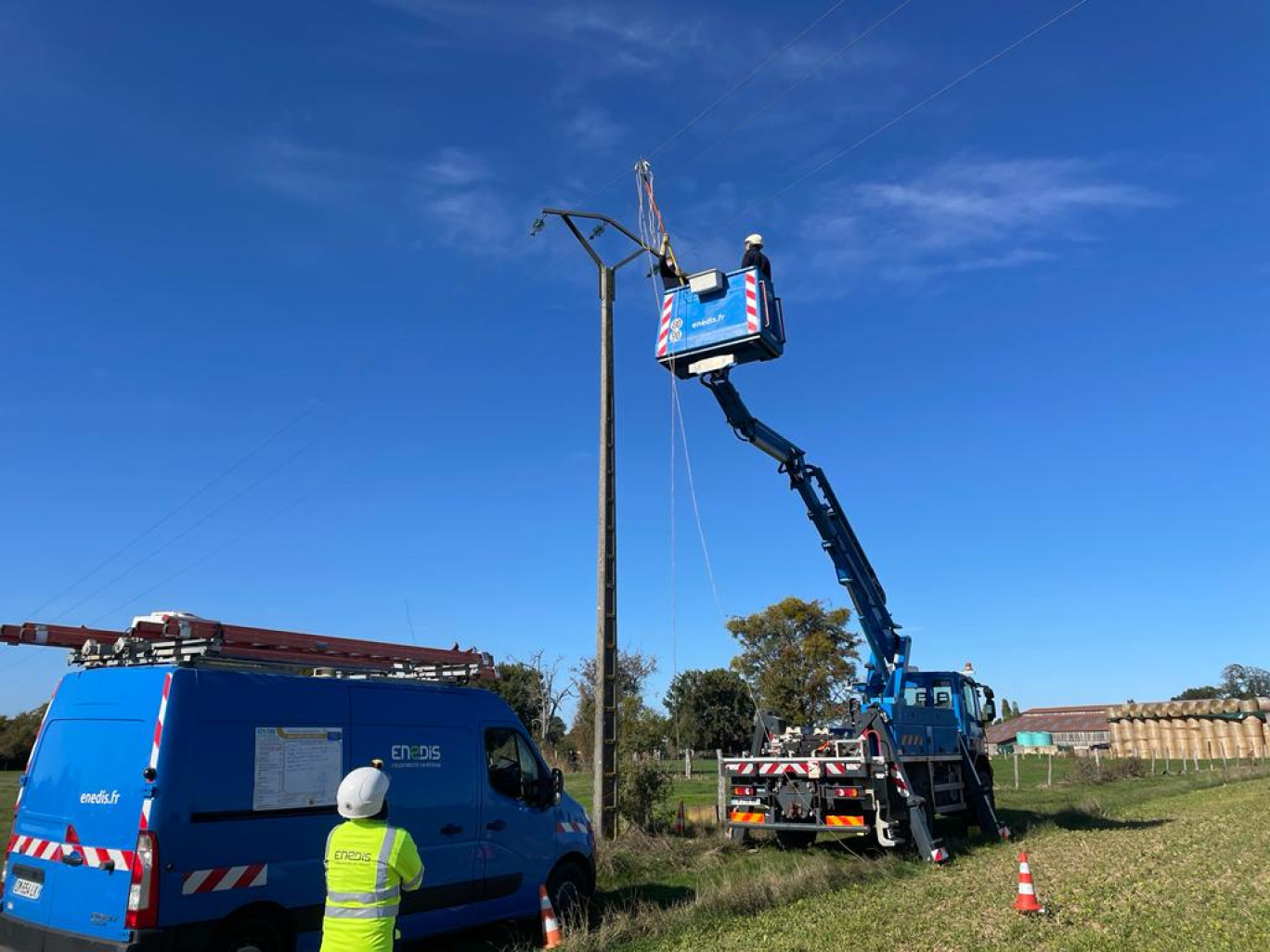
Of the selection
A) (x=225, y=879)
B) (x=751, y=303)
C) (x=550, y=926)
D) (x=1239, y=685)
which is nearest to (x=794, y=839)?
(x=550, y=926)

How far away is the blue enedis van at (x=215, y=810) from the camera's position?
6.23 metres

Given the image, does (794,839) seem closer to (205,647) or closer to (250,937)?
(250,937)

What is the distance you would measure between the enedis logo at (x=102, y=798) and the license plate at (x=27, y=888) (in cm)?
68

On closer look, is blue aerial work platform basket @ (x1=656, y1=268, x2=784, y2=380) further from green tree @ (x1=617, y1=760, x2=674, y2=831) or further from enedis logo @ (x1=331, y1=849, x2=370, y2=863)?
enedis logo @ (x1=331, y1=849, x2=370, y2=863)

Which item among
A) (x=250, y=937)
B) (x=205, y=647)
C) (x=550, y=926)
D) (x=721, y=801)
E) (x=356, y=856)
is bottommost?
(x=550, y=926)

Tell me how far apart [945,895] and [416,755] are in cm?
601

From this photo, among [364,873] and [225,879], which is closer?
[364,873]

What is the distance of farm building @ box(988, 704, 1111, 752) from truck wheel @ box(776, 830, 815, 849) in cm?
7100

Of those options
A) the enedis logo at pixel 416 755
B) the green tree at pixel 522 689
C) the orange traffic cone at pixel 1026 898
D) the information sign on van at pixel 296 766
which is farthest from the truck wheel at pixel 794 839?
the green tree at pixel 522 689

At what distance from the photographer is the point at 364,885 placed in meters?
4.62

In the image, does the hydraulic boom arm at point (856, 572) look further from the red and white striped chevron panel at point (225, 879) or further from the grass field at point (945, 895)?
the red and white striped chevron panel at point (225, 879)

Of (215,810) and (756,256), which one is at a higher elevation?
(756,256)

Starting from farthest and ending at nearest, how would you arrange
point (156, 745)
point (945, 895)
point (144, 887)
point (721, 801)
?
point (721, 801)
point (945, 895)
point (156, 745)
point (144, 887)

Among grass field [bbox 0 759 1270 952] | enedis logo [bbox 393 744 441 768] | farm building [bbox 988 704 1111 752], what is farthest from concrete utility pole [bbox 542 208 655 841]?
farm building [bbox 988 704 1111 752]
